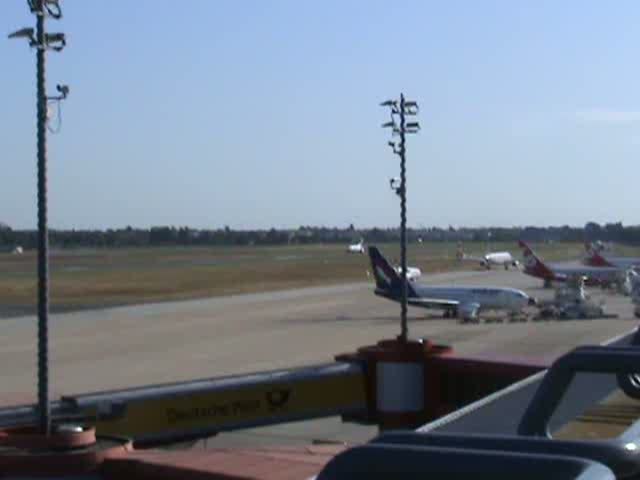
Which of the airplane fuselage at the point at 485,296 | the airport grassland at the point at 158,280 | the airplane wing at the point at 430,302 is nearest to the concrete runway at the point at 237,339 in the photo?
the airplane wing at the point at 430,302

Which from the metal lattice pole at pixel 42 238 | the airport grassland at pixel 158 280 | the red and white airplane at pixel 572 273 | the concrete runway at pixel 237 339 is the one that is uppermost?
the metal lattice pole at pixel 42 238

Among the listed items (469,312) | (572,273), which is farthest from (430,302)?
(572,273)

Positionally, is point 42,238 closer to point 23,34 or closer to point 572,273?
point 23,34

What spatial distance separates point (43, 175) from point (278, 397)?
7.50 metres

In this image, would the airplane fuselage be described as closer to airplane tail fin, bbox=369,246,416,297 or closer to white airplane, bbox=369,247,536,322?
white airplane, bbox=369,247,536,322

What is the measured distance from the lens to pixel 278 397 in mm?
18000

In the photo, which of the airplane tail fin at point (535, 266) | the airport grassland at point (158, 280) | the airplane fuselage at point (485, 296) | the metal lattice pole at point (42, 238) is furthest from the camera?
the airplane tail fin at point (535, 266)

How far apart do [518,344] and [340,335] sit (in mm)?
9492

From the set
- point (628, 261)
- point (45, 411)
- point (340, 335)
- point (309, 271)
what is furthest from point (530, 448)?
point (309, 271)

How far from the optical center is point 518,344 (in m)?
50.6

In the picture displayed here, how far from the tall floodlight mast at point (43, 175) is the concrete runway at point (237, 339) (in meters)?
9.70

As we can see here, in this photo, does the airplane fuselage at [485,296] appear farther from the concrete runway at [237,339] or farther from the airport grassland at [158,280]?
the airport grassland at [158,280]

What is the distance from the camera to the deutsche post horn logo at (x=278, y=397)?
58.5 feet

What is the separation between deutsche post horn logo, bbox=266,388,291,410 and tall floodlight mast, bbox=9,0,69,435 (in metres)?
6.59
